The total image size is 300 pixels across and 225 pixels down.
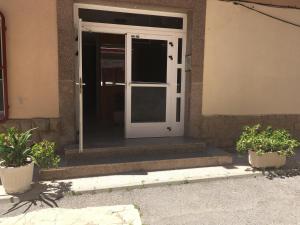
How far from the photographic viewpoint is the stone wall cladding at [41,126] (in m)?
4.95

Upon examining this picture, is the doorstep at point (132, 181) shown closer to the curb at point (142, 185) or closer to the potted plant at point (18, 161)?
the curb at point (142, 185)

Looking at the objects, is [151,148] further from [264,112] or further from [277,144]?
[264,112]

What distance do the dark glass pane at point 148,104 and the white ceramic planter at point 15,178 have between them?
2476 mm

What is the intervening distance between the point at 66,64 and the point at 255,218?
3735 millimetres

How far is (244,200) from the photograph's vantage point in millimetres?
3879

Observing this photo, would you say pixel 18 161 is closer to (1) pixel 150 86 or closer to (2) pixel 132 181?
(2) pixel 132 181

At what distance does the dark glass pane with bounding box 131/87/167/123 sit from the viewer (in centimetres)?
590

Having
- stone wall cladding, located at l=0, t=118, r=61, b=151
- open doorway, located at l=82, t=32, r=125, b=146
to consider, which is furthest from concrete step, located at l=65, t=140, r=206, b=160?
open doorway, located at l=82, t=32, r=125, b=146

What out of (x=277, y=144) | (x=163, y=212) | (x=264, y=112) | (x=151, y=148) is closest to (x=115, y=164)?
(x=151, y=148)

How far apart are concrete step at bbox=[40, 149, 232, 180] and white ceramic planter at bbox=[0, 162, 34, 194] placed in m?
0.45

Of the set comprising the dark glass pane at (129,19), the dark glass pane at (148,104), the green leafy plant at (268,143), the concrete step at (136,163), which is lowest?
the concrete step at (136,163)

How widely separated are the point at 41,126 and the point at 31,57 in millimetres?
1169

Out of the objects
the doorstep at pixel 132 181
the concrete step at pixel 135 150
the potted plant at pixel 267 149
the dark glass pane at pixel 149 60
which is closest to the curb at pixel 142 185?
the doorstep at pixel 132 181

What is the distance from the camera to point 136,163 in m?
4.70
